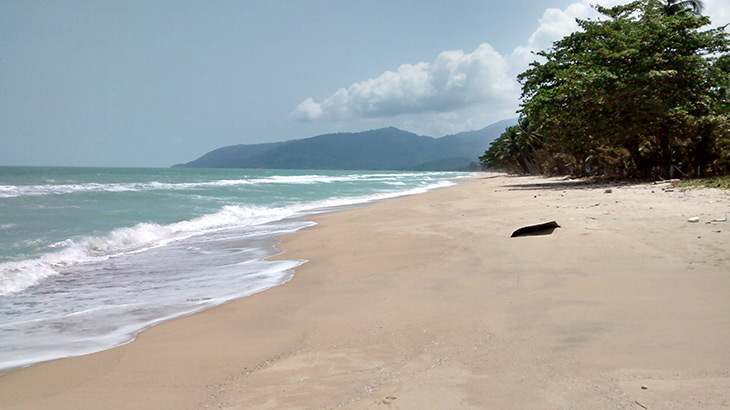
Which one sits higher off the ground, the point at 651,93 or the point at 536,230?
the point at 651,93

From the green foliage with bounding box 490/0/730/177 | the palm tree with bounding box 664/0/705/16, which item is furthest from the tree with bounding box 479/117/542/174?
the green foliage with bounding box 490/0/730/177

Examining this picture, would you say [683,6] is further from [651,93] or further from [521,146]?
[521,146]

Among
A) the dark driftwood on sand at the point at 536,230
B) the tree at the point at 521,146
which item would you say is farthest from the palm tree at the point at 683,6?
the dark driftwood on sand at the point at 536,230

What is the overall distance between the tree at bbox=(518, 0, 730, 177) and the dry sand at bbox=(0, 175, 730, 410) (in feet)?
53.5

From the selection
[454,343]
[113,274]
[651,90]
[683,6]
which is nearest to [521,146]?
[683,6]

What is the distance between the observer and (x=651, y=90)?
19656 millimetres

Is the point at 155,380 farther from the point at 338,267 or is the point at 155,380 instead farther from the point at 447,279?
the point at 338,267

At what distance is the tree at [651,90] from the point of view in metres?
18.9

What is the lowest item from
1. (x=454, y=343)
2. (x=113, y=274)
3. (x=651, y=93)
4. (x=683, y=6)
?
(x=113, y=274)

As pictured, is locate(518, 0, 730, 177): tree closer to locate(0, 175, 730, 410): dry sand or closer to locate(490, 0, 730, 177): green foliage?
locate(490, 0, 730, 177): green foliage

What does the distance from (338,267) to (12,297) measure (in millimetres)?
4213

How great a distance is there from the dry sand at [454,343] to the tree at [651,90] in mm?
16311

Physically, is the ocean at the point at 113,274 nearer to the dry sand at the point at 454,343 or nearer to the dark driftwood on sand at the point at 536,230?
the dry sand at the point at 454,343

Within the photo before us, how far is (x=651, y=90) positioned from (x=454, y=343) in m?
21.9
